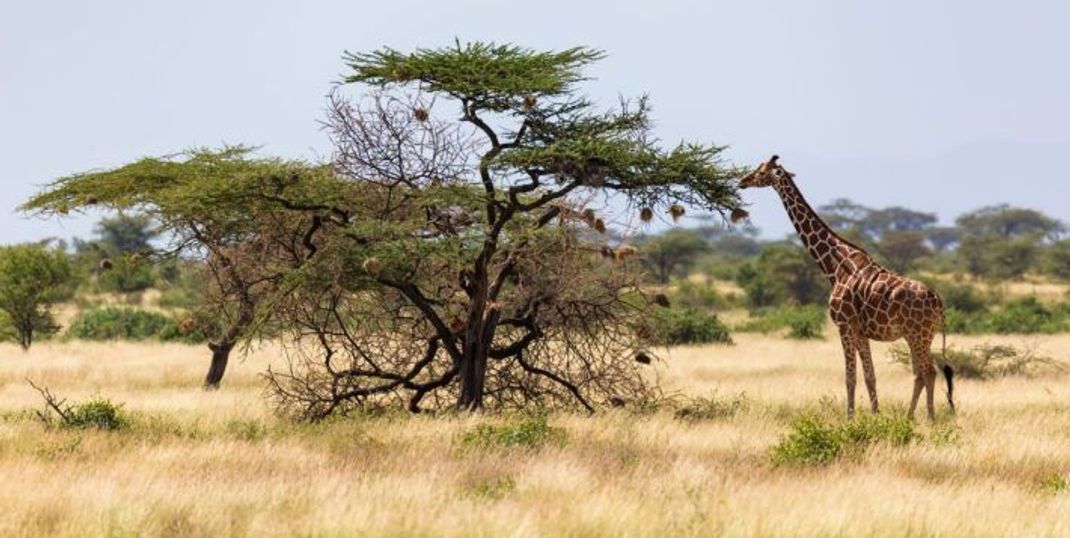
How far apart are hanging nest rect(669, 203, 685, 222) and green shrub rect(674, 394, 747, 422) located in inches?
93.7

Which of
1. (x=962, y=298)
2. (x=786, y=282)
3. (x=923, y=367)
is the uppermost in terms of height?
(x=786, y=282)

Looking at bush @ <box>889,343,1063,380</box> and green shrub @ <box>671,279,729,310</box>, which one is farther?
green shrub @ <box>671,279,729,310</box>

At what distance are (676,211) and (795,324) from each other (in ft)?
75.2

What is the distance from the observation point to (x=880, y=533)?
816 centimetres

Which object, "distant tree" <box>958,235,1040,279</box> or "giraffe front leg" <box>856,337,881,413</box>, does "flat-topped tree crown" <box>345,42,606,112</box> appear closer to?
"giraffe front leg" <box>856,337,881,413</box>

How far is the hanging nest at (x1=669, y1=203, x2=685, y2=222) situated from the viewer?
47.7 feet

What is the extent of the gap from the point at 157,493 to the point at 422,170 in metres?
6.44

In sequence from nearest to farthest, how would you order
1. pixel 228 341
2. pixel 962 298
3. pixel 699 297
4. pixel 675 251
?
pixel 228 341, pixel 962 298, pixel 699 297, pixel 675 251

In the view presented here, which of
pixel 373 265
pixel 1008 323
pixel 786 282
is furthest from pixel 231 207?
pixel 786 282

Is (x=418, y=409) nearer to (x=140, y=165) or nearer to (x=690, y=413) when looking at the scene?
(x=690, y=413)

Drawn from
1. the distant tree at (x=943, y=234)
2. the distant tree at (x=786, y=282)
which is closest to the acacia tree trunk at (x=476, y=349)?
the distant tree at (x=786, y=282)

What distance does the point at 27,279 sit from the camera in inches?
1190

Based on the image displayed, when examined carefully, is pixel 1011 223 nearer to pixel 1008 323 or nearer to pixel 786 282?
pixel 786 282

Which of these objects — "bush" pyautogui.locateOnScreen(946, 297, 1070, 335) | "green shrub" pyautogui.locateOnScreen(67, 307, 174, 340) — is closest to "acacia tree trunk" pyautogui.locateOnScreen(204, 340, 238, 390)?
"green shrub" pyautogui.locateOnScreen(67, 307, 174, 340)
